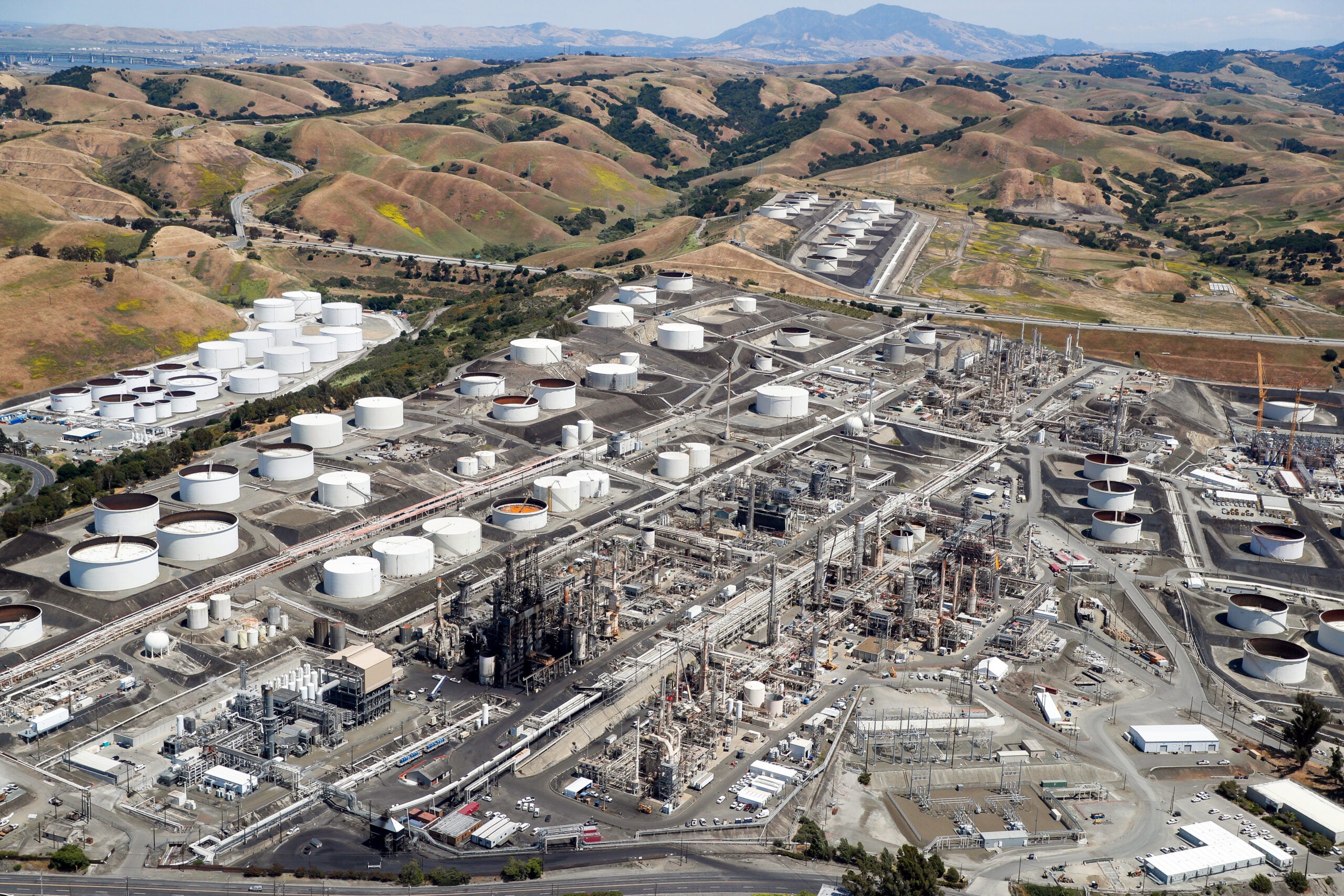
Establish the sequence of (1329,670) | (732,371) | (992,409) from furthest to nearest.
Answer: (732,371)
(992,409)
(1329,670)

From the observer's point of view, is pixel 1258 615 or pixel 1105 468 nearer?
pixel 1258 615

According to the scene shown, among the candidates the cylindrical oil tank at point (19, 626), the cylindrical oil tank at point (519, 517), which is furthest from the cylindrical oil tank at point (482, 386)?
the cylindrical oil tank at point (19, 626)

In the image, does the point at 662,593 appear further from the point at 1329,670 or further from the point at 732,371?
the point at 732,371

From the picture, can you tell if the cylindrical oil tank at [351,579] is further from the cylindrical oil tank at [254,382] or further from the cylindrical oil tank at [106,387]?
the cylindrical oil tank at [254,382]

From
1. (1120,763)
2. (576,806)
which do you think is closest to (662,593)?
(576,806)

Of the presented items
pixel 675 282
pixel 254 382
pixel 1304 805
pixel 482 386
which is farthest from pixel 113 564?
pixel 675 282

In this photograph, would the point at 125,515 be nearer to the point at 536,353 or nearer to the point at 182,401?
the point at 182,401

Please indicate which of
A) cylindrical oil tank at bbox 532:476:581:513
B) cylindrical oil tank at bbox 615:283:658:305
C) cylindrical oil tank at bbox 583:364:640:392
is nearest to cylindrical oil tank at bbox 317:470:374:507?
cylindrical oil tank at bbox 532:476:581:513
